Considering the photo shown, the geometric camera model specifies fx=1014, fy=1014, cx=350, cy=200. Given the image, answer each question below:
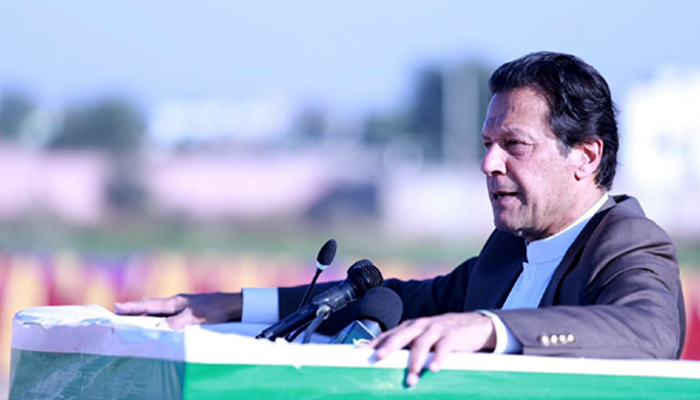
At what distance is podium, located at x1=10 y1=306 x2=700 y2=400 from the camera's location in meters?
1.63

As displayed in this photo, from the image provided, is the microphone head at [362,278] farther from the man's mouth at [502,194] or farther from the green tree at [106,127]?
the green tree at [106,127]

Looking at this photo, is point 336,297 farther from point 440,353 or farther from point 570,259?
point 570,259

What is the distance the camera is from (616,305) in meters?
1.95

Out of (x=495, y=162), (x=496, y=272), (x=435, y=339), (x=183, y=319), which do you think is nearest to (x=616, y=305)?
(x=435, y=339)

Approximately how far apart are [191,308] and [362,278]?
0.70 m

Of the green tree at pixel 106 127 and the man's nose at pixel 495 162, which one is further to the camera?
the green tree at pixel 106 127

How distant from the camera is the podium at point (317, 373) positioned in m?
1.63

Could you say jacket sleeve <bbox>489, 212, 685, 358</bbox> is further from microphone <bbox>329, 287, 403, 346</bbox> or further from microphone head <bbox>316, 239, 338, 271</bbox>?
microphone head <bbox>316, 239, 338, 271</bbox>

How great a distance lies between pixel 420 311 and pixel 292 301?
397 mm

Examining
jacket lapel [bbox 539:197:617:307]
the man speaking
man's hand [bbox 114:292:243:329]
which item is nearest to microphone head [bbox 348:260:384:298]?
the man speaking

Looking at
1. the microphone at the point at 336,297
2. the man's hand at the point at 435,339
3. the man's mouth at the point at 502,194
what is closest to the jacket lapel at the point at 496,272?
the man's mouth at the point at 502,194

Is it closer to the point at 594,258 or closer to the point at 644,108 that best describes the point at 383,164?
the point at 644,108

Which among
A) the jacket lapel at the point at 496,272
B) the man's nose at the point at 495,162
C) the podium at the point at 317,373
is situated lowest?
the jacket lapel at the point at 496,272

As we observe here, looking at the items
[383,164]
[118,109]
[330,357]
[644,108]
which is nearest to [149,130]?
[118,109]
